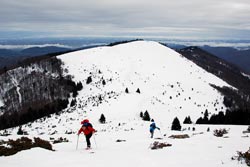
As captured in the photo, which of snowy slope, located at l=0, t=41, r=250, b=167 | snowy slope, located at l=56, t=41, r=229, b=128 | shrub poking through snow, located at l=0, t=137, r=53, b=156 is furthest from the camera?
snowy slope, located at l=56, t=41, r=229, b=128

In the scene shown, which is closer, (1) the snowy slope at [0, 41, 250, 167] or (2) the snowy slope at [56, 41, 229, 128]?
(1) the snowy slope at [0, 41, 250, 167]

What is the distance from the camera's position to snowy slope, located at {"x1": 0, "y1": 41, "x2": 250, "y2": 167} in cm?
1070

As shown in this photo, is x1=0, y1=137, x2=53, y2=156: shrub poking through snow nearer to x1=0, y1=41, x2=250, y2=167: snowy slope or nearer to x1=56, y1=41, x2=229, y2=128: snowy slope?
x1=0, y1=41, x2=250, y2=167: snowy slope

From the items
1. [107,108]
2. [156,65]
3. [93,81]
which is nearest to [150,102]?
[107,108]

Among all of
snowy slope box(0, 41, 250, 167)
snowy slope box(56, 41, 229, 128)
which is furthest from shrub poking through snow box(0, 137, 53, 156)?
snowy slope box(56, 41, 229, 128)

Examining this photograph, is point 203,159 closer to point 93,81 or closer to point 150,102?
point 150,102

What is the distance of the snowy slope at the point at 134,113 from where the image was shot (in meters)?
10.7

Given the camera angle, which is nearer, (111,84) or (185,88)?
(111,84)

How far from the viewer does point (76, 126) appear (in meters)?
41.4

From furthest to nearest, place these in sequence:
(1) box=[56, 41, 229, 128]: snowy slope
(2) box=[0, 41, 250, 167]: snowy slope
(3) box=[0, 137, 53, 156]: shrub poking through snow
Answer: (1) box=[56, 41, 229, 128]: snowy slope → (3) box=[0, 137, 53, 156]: shrub poking through snow → (2) box=[0, 41, 250, 167]: snowy slope

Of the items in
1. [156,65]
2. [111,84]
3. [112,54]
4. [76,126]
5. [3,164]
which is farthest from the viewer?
[112,54]

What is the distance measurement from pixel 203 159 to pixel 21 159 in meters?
6.89

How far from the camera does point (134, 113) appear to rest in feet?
164

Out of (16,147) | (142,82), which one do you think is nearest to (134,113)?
(16,147)
